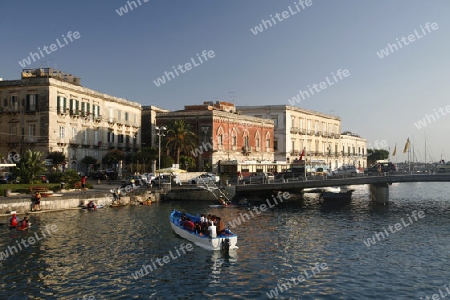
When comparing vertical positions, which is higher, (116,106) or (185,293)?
(116,106)

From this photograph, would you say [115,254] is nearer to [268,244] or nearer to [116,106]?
[268,244]

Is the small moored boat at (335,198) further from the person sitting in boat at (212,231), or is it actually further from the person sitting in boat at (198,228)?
the person sitting in boat at (212,231)

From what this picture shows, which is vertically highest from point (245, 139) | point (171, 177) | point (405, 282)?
point (245, 139)

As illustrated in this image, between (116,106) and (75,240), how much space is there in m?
47.5

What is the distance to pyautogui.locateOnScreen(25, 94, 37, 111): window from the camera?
201 feet

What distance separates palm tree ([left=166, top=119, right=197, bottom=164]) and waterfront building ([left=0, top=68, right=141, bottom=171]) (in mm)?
10644

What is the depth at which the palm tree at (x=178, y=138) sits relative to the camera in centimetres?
7300

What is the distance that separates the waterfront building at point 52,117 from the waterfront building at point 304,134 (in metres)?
40.5

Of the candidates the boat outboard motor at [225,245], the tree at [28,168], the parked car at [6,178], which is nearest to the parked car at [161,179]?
the tree at [28,168]

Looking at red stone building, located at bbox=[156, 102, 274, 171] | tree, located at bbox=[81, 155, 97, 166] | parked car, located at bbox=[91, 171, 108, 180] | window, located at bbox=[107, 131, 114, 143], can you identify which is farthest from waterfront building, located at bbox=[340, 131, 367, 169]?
tree, located at bbox=[81, 155, 97, 166]

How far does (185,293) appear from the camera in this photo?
69.7 ft

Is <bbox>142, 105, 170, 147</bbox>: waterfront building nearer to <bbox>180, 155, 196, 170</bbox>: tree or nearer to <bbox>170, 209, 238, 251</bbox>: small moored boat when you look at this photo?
<bbox>180, 155, 196, 170</bbox>: tree

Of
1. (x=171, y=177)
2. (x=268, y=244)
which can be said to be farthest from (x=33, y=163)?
(x=268, y=244)

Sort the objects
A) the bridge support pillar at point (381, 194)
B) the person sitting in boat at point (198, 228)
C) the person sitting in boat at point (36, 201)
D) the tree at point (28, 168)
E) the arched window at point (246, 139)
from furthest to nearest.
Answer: the arched window at point (246, 139) < the bridge support pillar at point (381, 194) < the tree at point (28, 168) < the person sitting in boat at point (36, 201) < the person sitting in boat at point (198, 228)
